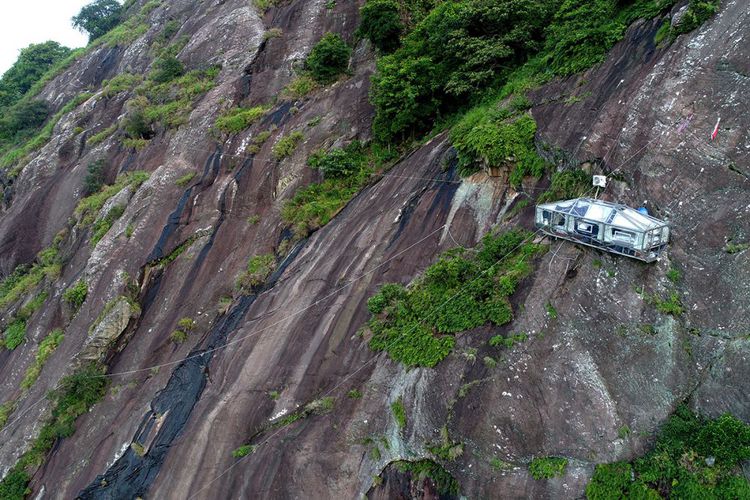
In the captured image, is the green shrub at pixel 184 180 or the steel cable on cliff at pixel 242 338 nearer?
the steel cable on cliff at pixel 242 338

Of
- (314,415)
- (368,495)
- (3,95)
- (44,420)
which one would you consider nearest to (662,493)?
(368,495)

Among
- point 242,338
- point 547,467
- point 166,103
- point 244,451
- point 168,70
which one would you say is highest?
point 168,70

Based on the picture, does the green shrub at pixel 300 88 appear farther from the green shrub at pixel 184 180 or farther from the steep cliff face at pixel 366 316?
the green shrub at pixel 184 180

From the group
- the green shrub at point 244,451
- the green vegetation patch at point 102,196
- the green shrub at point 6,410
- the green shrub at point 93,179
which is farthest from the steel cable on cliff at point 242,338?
the green shrub at point 93,179

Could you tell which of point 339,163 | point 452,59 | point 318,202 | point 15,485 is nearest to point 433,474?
point 318,202

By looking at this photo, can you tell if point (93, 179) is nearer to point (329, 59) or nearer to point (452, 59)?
point (329, 59)

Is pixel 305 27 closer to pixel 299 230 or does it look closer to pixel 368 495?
pixel 299 230
